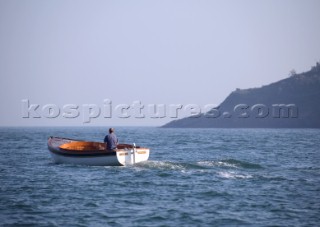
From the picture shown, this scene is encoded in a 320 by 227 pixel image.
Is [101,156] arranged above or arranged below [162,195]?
above

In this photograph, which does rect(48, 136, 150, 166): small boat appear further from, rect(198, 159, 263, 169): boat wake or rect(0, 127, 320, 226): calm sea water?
rect(198, 159, 263, 169): boat wake

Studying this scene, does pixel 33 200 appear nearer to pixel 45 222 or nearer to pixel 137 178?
pixel 45 222

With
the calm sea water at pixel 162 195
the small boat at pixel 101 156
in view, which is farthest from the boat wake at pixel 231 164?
the small boat at pixel 101 156

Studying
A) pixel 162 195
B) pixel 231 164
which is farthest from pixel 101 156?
pixel 162 195

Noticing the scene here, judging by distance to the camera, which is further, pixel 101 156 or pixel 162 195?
pixel 101 156

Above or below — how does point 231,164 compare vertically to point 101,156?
below

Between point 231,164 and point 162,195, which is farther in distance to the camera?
point 231,164

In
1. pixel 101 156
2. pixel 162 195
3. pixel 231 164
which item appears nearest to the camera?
pixel 162 195

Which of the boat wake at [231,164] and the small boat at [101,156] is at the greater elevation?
the small boat at [101,156]

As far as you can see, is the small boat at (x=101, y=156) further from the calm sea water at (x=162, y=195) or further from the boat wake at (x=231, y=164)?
the boat wake at (x=231, y=164)

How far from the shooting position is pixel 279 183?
2977cm

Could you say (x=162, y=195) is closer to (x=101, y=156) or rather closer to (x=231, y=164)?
(x=101, y=156)

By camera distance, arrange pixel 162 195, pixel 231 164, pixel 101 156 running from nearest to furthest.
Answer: pixel 162 195 → pixel 101 156 → pixel 231 164

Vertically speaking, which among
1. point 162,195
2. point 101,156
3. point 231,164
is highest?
point 101,156
